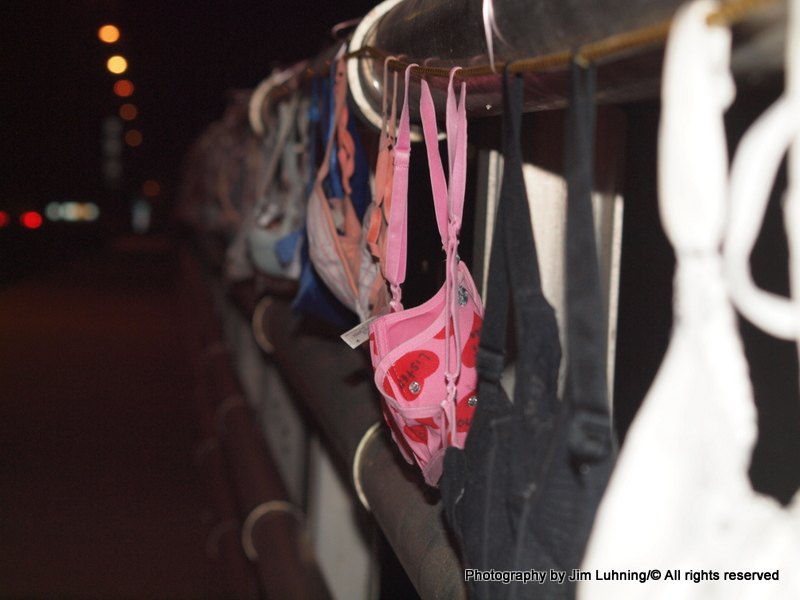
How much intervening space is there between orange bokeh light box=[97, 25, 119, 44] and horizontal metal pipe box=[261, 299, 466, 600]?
213cm

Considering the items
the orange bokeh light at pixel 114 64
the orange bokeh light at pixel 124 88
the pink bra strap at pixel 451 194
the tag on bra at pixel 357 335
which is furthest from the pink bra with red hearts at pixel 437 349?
the orange bokeh light at pixel 124 88

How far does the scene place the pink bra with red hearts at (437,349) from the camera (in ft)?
2.98

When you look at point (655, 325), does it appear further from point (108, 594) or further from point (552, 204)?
point (108, 594)

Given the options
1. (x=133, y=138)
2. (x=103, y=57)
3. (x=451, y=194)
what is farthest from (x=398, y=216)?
(x=133, y=138)

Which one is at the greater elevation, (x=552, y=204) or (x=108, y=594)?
(x=552, y=204)

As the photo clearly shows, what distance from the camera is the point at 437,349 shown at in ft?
3.15

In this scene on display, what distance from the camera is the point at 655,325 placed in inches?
45.4

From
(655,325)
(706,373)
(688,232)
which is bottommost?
(655,325)

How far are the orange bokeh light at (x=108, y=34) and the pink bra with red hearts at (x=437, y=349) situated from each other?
316cm

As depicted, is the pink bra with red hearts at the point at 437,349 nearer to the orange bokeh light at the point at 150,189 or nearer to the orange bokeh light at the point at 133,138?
the orange bokeh light at the point at 133,138

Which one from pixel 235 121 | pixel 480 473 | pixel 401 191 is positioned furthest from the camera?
pixel 235 121

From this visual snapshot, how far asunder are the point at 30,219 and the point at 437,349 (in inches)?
76.7

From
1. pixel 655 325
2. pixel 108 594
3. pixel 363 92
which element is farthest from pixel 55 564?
pixel 655 325

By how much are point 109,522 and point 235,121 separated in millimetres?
2126
